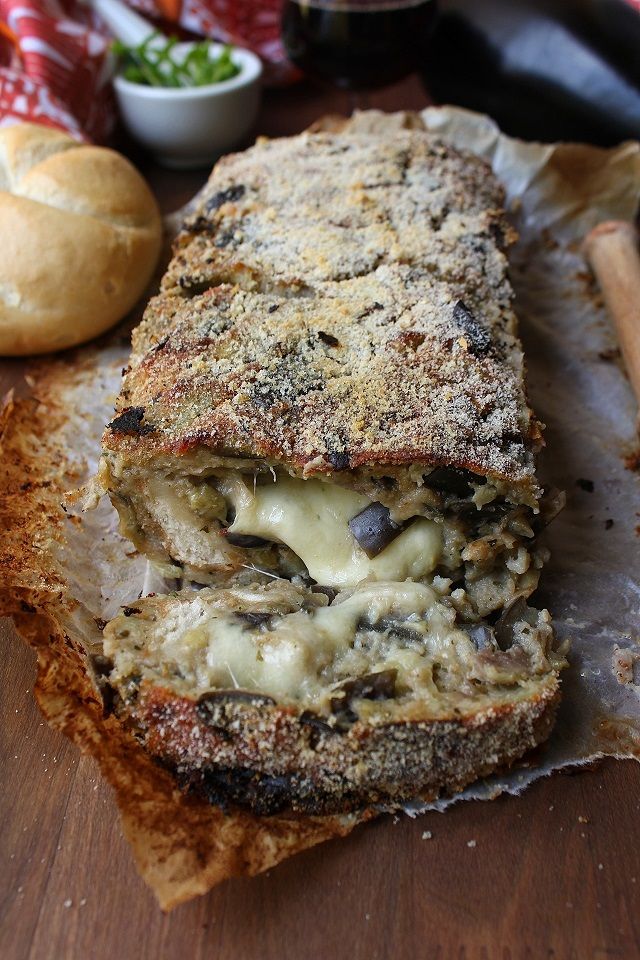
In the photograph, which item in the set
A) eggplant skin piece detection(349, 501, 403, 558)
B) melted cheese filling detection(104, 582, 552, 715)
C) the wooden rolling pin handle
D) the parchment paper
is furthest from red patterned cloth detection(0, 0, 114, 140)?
melted cheese filling detection(104, 582, 552, 715)

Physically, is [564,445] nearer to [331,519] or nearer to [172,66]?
[331,519]

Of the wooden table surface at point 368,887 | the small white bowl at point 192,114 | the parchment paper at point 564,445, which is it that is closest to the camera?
the wooden table surface at point 368,887

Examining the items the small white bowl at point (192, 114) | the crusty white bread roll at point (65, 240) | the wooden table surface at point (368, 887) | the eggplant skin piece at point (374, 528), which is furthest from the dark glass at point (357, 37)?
the wooden table surface at point (368, 887)

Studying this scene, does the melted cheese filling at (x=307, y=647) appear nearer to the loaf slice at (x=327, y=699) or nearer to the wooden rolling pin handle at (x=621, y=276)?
the loaf slice at (x=327, y=699)

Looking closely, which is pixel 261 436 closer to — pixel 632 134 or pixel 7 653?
pixel 7 653

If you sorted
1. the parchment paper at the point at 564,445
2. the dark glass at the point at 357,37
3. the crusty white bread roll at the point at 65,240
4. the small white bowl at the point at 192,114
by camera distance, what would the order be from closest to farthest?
the parchment paper at the point at 564,445 → the crusty white bread roll at the point at 65,240 → the dark glass at the point at 357,37 → the small white bowl at the point at 192,114

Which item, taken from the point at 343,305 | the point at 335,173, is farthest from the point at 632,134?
the point at 343,305

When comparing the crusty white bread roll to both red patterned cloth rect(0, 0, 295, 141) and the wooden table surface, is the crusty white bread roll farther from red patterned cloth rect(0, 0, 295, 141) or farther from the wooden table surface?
the wooden table surface
